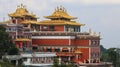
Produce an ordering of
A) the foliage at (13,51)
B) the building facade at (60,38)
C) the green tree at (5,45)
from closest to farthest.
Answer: the green tree at (5,45), the foliage at (13,51), the building facade at (60,38)

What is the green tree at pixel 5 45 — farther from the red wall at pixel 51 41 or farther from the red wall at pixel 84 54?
the red wall at pixel 84 54

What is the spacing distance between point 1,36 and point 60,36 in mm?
13057

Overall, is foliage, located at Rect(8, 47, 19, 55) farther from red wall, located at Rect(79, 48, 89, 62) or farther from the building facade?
red wall, located at Rect(79, 48, 89, 62)

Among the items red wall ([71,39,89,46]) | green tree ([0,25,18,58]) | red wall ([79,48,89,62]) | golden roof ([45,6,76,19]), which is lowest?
red wall ([79,48,89,62])

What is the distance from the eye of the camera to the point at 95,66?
61688 millimetres

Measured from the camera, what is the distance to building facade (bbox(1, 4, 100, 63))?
61.1 meters

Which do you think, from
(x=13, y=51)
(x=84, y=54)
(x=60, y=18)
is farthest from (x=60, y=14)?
(x=13, y=51)

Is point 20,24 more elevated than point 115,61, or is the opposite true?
point 20,24

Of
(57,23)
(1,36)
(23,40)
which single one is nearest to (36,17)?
(57,23)

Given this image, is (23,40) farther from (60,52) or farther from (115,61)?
(115,61)

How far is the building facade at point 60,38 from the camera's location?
61.1 m

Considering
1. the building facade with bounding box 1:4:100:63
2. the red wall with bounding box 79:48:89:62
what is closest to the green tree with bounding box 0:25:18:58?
the building facade with bounding box 1:4:100:63

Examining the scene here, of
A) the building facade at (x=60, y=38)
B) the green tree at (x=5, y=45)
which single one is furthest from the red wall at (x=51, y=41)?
the green tree at (x=5, y=45)

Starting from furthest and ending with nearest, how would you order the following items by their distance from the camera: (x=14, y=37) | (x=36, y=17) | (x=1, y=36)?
1. (x=36, y=17)
2. (x=14, y=37)
3. (x=1, y=36)
